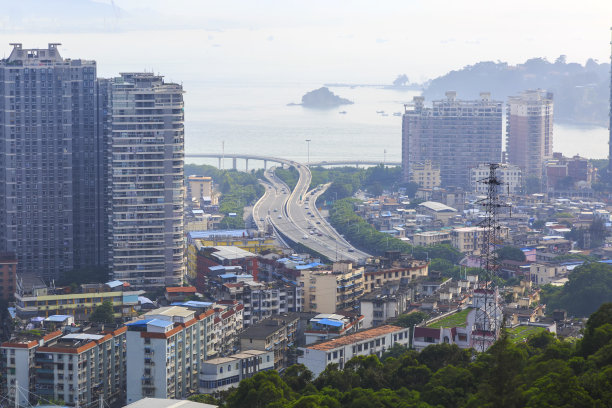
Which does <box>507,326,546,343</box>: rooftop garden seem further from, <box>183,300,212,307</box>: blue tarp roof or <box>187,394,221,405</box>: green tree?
<box>183,300,212,307</box>: blue tarp roof

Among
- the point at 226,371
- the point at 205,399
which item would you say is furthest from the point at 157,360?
the point at 205,399

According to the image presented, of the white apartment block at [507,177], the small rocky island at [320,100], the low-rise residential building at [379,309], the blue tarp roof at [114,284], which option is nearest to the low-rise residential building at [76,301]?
the blue tarp roof at [114,284]

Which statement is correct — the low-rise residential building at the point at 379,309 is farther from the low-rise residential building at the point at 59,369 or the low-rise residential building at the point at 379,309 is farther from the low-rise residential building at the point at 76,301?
the low-rise residential building at the point at 59,369

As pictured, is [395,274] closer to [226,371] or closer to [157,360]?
[226,371]

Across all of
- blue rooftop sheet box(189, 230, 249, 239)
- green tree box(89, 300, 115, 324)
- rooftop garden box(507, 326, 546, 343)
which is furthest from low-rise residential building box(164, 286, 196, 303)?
rooftop garden box(507, 326, 546, 343)

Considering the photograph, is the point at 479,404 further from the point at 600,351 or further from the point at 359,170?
the point at 359,170

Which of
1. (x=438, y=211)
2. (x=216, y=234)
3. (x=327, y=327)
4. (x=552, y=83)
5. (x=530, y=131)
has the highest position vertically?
(x=552, y=83)
